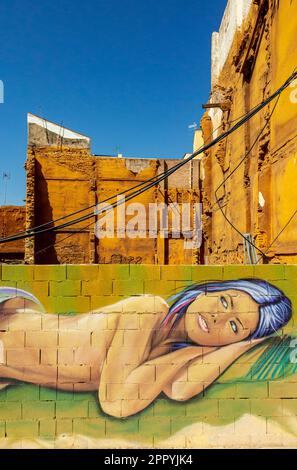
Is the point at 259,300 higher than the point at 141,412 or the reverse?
higher

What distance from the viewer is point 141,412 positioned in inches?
166

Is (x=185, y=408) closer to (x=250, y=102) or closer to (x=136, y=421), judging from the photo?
(x=136, y=421)

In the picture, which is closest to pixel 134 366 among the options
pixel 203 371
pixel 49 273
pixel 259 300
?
pixel 203 371

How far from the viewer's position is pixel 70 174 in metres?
20.7

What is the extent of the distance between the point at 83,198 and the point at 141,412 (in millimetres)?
17433

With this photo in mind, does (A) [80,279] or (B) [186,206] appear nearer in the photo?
(A) [80,279]

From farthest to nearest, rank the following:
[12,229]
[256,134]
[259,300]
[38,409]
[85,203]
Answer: [12,229], [85,203], [256,134], [259,300], [38,409]

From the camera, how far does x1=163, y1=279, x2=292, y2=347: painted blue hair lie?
14.0 feet

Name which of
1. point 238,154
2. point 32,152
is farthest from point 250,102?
point 32,152

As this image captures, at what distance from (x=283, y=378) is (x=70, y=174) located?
18195 millimetres

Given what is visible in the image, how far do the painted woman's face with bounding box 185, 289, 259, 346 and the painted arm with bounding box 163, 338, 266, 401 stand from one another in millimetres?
102

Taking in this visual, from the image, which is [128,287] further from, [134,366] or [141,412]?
[141,412]

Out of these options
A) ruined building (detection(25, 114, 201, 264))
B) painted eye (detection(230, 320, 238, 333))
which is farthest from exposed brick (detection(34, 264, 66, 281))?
ruined building (detection(25, 114, 201, 264))
